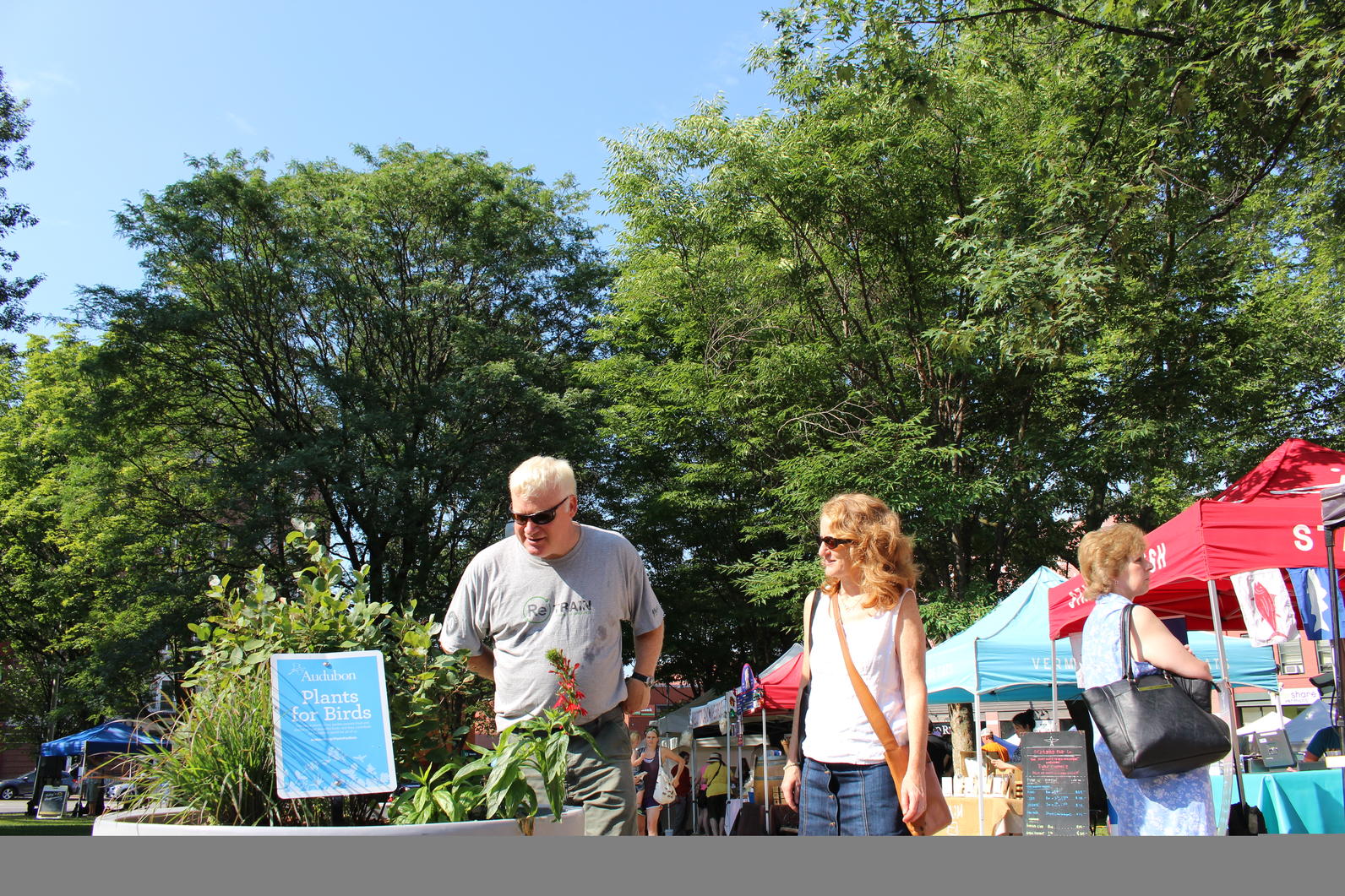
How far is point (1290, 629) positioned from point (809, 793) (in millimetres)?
6054

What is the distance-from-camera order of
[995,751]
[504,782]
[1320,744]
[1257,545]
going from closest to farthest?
1. [504,782]
2. [1257,545]
3. [1320,744]
4. [995,751]

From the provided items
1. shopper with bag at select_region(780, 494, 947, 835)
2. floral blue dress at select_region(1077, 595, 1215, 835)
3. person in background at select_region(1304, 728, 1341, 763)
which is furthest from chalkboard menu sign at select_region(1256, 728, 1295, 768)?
shopper with bag at select_region(780, 494, 947, 835)

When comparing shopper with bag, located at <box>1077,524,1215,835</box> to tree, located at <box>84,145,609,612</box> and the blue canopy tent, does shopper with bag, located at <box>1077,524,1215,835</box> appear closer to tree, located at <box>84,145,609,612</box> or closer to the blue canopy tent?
the blue canopy tent

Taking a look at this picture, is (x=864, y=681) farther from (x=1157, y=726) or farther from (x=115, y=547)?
(x=115, y=547)

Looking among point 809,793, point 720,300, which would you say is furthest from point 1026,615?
point 720,300

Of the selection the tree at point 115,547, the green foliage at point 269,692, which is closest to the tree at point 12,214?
the tree at point 115,547

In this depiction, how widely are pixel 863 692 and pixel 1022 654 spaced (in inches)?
292

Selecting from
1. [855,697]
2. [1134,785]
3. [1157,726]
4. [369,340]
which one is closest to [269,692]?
[855,697]

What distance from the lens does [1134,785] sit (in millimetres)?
3842

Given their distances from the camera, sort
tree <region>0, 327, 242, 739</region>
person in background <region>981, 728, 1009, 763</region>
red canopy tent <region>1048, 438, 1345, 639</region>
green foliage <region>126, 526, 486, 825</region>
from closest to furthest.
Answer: green foliage <region>126, 526, 486, 825</region> < red canopy tent <region>1048, 438, 1345, 639</region> < person in background <region>981, 728, 1009, 763</region> < tree <region>0, 327, 242, 739</region>

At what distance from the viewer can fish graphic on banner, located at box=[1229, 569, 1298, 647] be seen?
7496mm

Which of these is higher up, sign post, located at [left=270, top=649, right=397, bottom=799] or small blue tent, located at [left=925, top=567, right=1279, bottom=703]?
small blue tent, located at [left=925, top=567, right=1279, bottom=703]

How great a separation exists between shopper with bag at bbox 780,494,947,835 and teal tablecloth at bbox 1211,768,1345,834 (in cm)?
360

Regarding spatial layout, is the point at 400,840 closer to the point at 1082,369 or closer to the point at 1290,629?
the point at 1290,629
